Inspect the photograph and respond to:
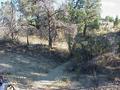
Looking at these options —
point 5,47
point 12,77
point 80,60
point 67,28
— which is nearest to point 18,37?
point 5,47

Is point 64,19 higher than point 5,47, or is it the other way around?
point 64,19

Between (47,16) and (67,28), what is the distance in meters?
2.14

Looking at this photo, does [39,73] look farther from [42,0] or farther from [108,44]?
[42,0]

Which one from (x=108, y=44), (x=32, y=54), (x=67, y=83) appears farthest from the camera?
(x=32, y=54)

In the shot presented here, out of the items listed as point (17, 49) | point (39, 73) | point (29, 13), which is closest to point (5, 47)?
point (17, 49)

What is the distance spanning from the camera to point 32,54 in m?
34.2

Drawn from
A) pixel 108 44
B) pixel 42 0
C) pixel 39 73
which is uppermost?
pixel 42 0

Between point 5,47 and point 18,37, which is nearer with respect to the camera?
point 5,47

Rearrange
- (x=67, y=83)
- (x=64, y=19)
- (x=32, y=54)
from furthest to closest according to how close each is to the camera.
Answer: (x=64, y=19) → (x=32, y=54) → (x=67, y=83)

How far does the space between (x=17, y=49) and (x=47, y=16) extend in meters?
4.10

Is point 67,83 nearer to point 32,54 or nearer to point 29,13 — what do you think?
point 32,54

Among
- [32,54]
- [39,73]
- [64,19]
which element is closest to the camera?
[39,73]

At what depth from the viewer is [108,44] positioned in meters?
29.2

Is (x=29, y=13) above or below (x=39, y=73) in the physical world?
above
